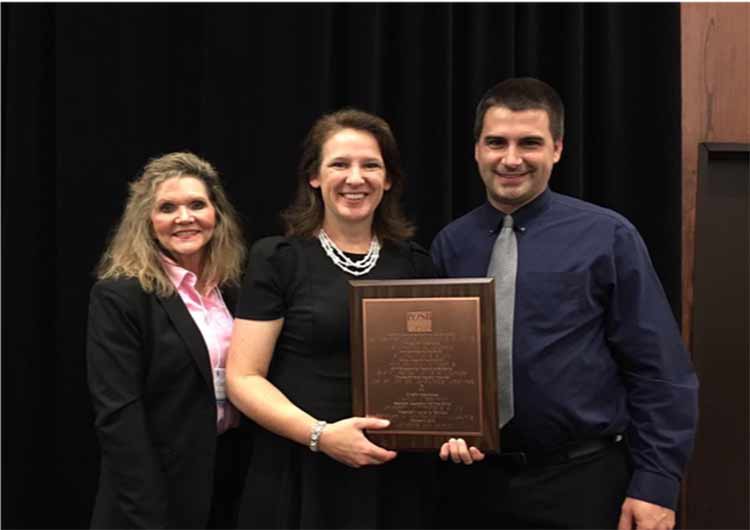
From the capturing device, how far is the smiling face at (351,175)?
5.56 feet

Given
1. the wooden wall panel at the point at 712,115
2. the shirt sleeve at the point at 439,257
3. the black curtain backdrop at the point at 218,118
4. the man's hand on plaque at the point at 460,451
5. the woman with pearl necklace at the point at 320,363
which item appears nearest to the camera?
the man's hand on plaque at the point at 460,451

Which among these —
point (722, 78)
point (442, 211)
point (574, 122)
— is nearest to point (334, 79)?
point (442, 211)

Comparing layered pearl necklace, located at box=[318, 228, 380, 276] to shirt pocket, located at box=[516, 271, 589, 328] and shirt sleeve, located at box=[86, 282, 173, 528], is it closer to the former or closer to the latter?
shirt pocket, located at box=[516, 271, 589, 328]

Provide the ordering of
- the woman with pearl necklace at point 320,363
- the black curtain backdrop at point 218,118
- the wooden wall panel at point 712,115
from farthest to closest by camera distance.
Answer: the wooden wall panel at point 712,115
the black curtain backdrop at point 218,118
the woman with pearl necklace at point 320,363

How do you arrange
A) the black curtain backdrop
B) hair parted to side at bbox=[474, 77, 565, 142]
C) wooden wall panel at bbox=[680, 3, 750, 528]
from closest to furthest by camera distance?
hair parted to side at bbox=[474, 77, 565, 142] → the black curtain backdrop → wooden wall panel at bbox=[680, 3, 750, 528]

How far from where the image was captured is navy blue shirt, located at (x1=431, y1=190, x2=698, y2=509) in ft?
5.41

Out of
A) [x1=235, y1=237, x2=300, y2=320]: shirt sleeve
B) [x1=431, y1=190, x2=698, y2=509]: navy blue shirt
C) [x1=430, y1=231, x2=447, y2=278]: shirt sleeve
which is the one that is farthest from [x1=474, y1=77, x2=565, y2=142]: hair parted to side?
[x1=235, y1=237, x2=300, y2=320]: shirt sleeve

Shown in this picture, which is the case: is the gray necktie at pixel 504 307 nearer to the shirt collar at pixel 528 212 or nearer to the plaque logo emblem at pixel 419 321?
the shirt collar at pixel 528 212

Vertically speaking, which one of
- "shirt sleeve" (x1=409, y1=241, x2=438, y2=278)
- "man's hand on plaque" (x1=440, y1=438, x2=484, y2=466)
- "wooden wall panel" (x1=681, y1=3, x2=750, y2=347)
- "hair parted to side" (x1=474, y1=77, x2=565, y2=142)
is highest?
"wooden wall panel" (x1=681, y1=3, x2=750, y2=347)

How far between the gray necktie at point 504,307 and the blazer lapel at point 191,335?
28.1 inches

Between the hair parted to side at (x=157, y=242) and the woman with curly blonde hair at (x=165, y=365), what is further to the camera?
the hair parted to side at (x=157, y=242)

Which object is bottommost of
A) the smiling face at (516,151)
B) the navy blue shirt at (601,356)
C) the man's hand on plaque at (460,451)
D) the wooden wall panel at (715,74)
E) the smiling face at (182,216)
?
the man's hand on plaque at (460,451)

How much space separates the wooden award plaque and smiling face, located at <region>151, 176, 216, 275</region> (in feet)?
1.71

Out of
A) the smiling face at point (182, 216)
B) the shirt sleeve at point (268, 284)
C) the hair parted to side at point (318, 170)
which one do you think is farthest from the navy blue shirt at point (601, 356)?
the smiling face at point (182, 216)
